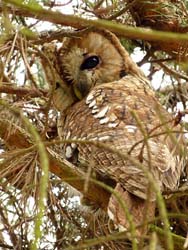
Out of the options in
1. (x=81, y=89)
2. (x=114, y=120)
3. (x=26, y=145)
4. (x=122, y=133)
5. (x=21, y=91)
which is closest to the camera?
(x=26, y=145)

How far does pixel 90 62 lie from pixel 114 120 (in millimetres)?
590

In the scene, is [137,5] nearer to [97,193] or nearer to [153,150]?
[153,150]

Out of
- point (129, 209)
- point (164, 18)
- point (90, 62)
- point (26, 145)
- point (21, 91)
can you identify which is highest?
point (164, 18)

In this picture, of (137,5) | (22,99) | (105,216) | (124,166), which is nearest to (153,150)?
(124,166)

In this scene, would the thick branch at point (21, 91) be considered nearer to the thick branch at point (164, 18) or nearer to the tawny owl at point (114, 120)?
the tawny owl at point (114, 120)

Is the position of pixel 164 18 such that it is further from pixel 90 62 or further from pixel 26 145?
pixel 26 145

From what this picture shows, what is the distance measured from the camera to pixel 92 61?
302 centimetres

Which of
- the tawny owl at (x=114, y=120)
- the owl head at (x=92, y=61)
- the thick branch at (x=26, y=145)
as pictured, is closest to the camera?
the thick branch at (x=26, y=145)

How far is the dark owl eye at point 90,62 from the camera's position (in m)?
3.00

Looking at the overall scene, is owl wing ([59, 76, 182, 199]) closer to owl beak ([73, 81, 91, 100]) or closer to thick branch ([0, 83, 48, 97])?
owl beak ([73, 81, 91, 100])

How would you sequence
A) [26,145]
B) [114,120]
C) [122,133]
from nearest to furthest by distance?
[26,145], [122,133], [114,120]

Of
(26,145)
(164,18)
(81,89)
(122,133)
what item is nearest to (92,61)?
(81,89)

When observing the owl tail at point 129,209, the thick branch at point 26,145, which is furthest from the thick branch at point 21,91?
the owl tail at point 129,209

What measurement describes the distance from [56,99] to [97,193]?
A: 0.81 metres
